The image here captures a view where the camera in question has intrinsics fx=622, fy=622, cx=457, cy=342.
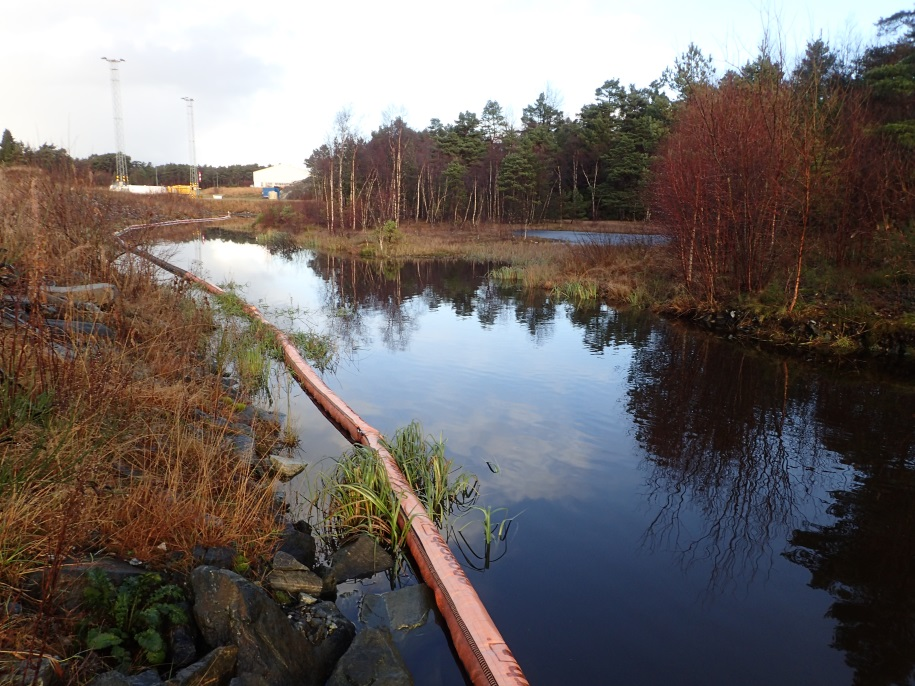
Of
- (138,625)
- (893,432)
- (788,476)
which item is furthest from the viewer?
(893,432)

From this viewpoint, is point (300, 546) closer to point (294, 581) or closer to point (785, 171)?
point (294, 581)

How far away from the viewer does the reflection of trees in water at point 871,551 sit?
3.78m

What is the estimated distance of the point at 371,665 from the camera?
3158 mm

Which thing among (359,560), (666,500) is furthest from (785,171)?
(359,560)

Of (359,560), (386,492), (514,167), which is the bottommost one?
(359,560)

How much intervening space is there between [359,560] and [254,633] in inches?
53.7

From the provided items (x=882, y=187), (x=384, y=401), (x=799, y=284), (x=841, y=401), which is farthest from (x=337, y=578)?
(x=882, y=187)

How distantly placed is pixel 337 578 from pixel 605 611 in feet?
5.89

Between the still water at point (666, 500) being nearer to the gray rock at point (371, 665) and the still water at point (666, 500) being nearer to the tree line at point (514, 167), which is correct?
the gray rock at point (371, 665)

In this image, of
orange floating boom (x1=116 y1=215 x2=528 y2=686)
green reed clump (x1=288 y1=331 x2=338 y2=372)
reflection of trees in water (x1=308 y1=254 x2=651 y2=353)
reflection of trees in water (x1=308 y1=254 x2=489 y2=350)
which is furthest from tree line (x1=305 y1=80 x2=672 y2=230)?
orange floating boom (x1=116 y1=215 x2=528 y2=686)

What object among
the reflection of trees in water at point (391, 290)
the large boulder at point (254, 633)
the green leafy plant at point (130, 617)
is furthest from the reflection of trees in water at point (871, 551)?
the reflection of trees in water at point (391, 290)

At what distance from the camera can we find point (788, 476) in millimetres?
6117

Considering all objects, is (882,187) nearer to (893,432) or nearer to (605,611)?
(893,432)

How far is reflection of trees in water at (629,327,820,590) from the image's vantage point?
196 inches
